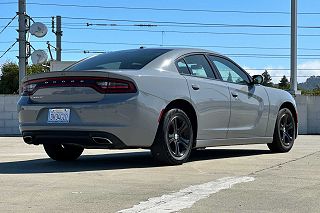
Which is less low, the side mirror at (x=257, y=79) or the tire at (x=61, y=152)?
the side mirror at (x=257, y=79)

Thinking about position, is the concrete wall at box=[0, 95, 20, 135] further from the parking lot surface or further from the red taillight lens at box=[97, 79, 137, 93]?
the red taillight lens at box=[97, 79, 137, 93]

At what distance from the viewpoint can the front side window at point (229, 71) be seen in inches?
313

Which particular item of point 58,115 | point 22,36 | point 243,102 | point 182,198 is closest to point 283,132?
point 243,102

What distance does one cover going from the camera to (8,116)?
52.6 ft

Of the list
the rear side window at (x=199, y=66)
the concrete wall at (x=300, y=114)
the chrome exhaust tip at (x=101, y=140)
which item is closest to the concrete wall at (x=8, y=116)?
the concrete wall at (x=300, y=114)

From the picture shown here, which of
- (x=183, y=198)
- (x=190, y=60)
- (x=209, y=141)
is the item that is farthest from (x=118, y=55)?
(x=183, y=198)

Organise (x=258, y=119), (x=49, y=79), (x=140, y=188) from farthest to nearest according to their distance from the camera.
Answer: (x=258, y=119)
(x=49, y=79)
(x=140, y=188)

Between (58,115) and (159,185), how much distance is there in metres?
1.73

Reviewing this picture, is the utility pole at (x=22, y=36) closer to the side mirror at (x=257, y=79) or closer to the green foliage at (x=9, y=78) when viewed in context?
the side mirror at (x=257, y=79)

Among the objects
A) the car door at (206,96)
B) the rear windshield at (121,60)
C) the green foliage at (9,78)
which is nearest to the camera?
the rear windshield at (121,60)

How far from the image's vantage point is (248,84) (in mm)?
8359

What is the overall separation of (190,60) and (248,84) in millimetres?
1291

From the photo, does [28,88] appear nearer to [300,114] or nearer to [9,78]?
[300,114]

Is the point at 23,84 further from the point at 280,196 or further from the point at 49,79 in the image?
the point at 280,196
